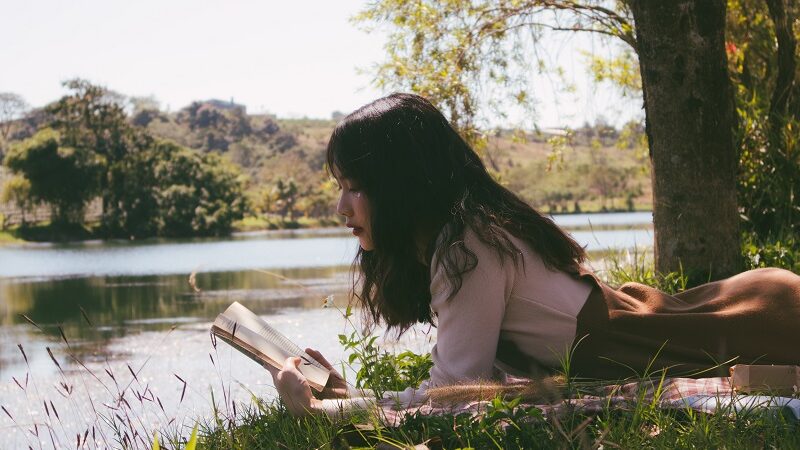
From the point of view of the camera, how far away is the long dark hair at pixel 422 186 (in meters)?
2.12

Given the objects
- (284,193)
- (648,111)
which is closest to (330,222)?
(284,193)

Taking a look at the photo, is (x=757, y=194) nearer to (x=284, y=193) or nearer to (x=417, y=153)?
(x=417, y=153)

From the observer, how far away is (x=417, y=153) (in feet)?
7.00

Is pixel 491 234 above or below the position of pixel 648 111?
below

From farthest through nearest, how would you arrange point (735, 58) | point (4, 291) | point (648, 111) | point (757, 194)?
point (4, 291) < point (735, 58) < point (757, 194) < point (648, 111)

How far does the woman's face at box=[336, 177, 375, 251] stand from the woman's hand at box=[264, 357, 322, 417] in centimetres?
35

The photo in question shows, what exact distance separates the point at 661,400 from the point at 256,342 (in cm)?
94

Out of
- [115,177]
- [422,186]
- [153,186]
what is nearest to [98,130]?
[115,177]

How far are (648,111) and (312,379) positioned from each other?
7.25 feet

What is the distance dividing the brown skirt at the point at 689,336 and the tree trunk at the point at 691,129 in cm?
168

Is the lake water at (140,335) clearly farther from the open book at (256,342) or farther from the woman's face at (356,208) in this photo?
the woman's face at (356,208)

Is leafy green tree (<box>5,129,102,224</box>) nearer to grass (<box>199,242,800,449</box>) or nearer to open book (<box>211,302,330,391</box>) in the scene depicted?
open book (<box>211,302,330,391</box>)

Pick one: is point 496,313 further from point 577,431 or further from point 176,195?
point 176,195

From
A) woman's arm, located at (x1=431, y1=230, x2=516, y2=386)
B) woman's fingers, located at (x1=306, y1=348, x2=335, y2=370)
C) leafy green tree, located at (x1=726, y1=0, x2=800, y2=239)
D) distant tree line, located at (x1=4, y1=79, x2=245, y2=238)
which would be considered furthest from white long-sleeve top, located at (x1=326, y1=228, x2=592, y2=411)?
distant tree line, located at (x1=4, y1=79, x2=245, y2=238)
